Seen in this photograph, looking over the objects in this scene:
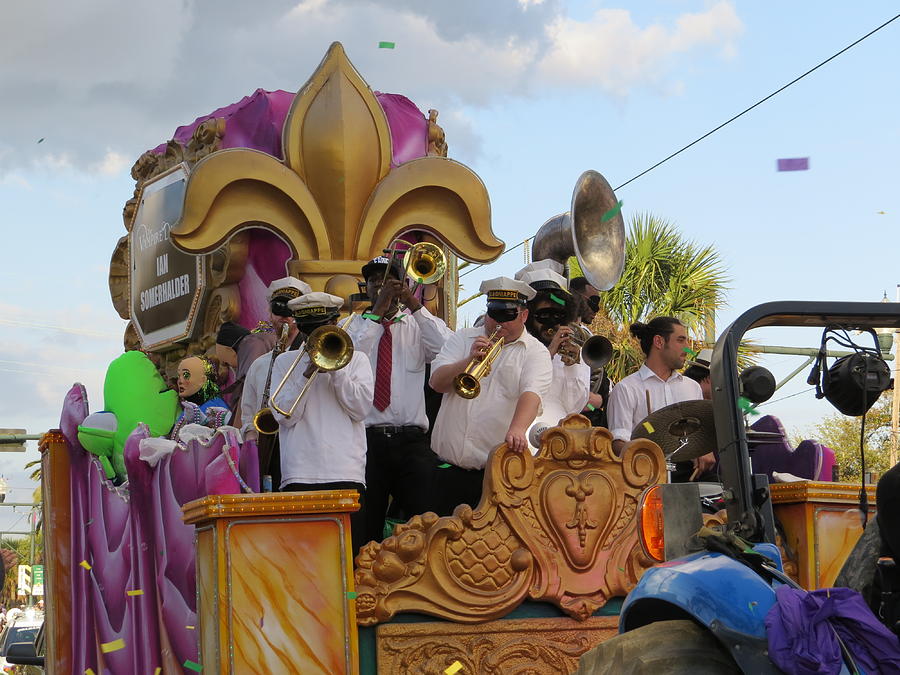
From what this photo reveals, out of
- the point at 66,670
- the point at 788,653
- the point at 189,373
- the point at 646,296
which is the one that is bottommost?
the point at 66,670

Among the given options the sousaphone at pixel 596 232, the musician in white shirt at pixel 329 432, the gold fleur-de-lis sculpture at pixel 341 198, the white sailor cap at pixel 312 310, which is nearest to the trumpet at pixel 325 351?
the musician in white shirt at pixel 329 432

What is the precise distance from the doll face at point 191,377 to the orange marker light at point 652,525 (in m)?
4.09

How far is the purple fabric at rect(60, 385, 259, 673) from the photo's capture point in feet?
19.2

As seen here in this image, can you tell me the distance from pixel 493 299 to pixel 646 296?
1506 centimetres

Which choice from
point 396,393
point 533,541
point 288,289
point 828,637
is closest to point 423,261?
point 288,289

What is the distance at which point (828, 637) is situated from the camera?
2.50 meters

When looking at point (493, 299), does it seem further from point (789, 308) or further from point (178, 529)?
point (789, 308)

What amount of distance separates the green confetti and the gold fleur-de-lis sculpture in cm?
514

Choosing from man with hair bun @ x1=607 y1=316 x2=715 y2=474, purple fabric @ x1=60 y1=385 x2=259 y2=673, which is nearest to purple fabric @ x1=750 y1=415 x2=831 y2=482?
man with hair bun @ x1=607 y1=316 x2=715 y2=474

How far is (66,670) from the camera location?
23.7ft

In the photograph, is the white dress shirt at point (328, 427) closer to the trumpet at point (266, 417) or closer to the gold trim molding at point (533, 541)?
the trumpet at point (266, 417)

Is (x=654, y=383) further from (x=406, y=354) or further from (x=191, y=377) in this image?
(x=191, y=377)

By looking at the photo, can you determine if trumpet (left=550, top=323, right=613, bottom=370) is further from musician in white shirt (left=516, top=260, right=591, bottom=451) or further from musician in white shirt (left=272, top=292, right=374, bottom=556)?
musician in white shirt (left=272, top=292, right=374, bottom=556)

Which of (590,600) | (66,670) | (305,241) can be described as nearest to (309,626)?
(590,600)
